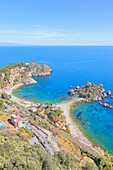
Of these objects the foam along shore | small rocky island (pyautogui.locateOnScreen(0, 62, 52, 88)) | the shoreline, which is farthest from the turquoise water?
small rocky island (pyautogui.locateOnScreen(0, 62, 52, 88))

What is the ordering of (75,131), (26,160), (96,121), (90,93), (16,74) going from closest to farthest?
(26,160)
(75,131)
(96,121)
(90,93)
(16,74)

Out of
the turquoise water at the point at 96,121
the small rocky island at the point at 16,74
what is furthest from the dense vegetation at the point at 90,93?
the small rocky island at the point at 16,74

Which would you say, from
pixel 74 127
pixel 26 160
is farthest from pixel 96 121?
pixel 26 160

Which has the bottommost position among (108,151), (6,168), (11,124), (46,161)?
(108,151)

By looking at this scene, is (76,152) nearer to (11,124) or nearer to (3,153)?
(3,153)

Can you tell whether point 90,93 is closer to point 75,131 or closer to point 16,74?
point 75,131

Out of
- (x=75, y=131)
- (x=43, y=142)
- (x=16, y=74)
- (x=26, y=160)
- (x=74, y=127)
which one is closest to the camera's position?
(x=26, y=160)

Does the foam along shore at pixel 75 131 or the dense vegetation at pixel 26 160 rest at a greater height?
the dense vegetation at pixel 26 160

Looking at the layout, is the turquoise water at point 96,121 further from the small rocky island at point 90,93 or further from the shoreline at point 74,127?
the small rocky island at point 90,93

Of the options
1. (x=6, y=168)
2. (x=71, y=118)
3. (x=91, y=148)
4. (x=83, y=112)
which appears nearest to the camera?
(x=6, y=168)

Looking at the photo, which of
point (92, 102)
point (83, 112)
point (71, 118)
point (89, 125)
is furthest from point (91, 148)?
point (92, 102)

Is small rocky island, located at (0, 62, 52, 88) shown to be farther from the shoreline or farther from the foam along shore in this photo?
the foam along shore
